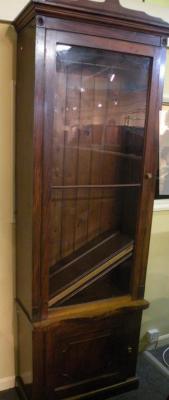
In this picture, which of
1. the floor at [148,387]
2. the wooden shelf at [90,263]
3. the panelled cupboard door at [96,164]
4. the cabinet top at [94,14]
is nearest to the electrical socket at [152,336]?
the floor at [148,387]

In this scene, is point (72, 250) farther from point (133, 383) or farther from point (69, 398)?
point (133, 383)

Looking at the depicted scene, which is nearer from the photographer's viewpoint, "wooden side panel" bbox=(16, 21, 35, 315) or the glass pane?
"wooden side panel" bbox=(16, 21, 35, 315)

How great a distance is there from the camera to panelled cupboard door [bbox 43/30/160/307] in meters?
1.46

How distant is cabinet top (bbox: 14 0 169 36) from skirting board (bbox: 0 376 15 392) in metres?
1.85

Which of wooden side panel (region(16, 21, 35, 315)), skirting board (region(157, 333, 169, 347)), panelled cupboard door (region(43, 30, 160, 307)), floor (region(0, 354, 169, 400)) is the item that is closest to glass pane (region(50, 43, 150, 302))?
panelled cupboard door (region(43, 30, 160, 307))

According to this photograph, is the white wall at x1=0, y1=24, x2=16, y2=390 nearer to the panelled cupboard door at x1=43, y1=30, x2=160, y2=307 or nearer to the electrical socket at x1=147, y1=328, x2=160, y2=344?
the panelled cupboard door at x1=43, y1=30, x2=160, y2=307

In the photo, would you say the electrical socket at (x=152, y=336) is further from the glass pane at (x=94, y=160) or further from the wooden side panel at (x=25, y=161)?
the wooden side panel at (x=25, y=161)

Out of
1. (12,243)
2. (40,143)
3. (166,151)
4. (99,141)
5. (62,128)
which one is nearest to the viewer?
(40,143)

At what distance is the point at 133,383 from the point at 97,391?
0.80 feet

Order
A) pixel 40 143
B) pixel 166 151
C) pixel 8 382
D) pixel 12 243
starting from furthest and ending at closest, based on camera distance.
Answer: pixel 166 151 < pixel 8 382 < pixel 12 243 < pixel 40 143

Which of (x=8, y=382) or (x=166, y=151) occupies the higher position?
(x=166, y=151)

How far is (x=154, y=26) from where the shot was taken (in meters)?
1.44

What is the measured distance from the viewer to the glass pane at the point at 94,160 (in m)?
1.51

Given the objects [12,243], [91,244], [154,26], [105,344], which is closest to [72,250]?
[91,244]
